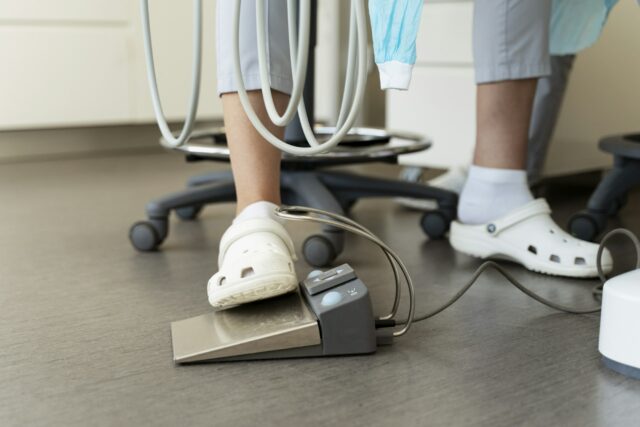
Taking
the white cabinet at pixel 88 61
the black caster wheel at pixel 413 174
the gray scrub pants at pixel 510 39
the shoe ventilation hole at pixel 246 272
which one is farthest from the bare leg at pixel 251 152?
the white cabinet at pixel 88 61

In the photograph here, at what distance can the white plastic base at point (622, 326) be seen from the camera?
773 mm

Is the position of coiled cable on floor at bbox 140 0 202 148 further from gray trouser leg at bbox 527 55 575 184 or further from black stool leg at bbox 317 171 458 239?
gray trouser leg at bbox 527 55 575 184

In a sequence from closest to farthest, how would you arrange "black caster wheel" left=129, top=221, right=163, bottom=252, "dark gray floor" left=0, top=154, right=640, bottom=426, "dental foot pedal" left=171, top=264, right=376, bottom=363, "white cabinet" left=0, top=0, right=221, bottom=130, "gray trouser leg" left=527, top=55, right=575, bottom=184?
"dark gray floor" left=0, top=154, right=640, bottom=426
"dental foot pedal" left=171, top=264, right=376, bottom=363
"black caster wheel" left=129, top=221, right=163, bottom=252
"gray trouser leg" left=527, top=55, right=575, bottom=184
"white cabinet" left=0, top=0, right=221, bottom=130

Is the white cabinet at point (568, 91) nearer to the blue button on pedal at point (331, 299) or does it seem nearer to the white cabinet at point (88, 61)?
the white cabinet at point (88, 61)

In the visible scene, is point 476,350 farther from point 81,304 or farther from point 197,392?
point 81,304

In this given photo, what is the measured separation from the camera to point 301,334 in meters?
0.84

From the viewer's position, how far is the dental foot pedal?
83 cm

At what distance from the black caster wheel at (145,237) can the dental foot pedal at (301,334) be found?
0.49 m

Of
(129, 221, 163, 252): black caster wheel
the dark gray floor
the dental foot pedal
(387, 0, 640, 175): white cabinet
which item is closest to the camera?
the dark gray floor

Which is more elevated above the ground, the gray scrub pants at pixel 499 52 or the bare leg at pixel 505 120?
the gray scrub pants at pixel 499 52

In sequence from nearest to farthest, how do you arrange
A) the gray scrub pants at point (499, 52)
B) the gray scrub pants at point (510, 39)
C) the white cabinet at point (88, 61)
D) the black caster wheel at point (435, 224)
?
the gray scrub pants at point (499, 52) < the gray scrub pants at point (510, 39) < the black caster wheel at point (435, 224) < the white cabinet at point (88, 61)

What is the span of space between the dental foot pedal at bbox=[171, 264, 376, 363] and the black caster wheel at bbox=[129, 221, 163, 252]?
493 mm

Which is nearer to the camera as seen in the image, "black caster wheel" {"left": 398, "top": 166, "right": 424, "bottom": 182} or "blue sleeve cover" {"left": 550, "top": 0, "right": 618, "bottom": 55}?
"blue sleeve cover" {"left": 550, "top": 0, "right": 618, "bottom": 55}

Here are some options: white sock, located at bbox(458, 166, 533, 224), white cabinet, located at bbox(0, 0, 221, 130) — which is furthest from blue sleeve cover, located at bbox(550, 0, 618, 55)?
white cabinet, located at bbox(0, 0, 221, 130)
